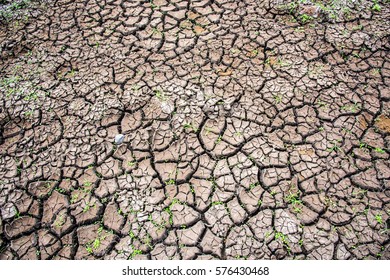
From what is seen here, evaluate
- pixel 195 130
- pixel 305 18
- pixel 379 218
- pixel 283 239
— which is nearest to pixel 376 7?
pixel 305 18

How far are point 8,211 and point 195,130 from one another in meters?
1.54

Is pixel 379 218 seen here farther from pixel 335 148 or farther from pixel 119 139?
pixel 119 139

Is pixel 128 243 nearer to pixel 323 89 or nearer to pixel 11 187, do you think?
pixel 11 187

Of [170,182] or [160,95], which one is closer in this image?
[170,182]

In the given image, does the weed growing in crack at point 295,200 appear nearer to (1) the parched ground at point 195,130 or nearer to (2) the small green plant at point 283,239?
(1) the parched ground at point 195,130

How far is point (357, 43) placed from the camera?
2.98 meters

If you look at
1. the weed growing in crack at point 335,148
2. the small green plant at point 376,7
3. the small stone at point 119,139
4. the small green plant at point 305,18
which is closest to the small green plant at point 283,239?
the weed growing in crack at point 335,148

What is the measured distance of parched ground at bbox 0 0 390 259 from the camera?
82.7 inches

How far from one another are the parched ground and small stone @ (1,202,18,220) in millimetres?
15

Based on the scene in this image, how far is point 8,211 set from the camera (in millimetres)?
2223

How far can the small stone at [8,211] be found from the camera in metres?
2.21

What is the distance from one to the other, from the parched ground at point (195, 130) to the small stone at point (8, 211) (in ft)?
0.05

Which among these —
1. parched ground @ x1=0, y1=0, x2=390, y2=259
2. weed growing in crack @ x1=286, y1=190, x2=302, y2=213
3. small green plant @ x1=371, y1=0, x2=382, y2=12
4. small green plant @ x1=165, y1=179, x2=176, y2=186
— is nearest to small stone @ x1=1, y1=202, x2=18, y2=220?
parched ground @ x1=0, y1=0, x2=390, y2=259
